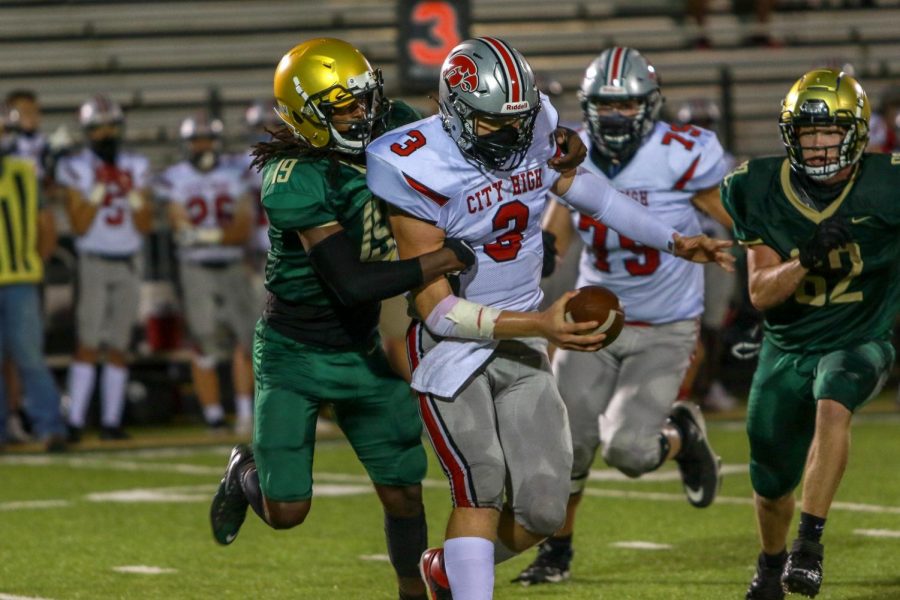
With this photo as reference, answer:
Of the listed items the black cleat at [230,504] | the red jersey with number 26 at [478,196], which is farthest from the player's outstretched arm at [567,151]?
the black cleat at [230,504]

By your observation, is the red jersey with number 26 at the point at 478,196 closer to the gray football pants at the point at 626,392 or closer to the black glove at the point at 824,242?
the black glove at the point at 824,242

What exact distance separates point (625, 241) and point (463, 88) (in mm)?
1655

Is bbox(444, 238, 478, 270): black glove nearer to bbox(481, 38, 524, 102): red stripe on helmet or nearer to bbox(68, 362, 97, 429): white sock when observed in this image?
bbox(481, 38, 524, 102): red stripe on helmet

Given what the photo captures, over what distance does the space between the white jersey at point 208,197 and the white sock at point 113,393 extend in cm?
81

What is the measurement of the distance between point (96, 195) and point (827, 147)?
5.95 meters

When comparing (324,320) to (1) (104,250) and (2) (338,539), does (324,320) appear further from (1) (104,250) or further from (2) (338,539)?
(1) (104,250)

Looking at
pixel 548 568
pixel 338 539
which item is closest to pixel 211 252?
pixel 338 539

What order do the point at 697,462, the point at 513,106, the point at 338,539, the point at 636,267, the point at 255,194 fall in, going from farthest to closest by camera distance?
the point at 255,194 → the point at 338,539 → the point at 697,462 → the point at 636,267 → the point at 513,106

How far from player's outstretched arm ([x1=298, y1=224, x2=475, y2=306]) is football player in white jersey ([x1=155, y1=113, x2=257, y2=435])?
5.65 m

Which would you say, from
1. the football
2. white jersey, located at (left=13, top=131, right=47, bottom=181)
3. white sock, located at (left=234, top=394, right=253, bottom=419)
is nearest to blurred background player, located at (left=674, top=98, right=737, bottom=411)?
white sock, located at (left=234, top=394, right=253, bottom=419)

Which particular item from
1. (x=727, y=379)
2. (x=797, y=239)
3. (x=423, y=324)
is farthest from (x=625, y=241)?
(x=727, y=379)

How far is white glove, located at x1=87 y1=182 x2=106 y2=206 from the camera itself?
980 cm

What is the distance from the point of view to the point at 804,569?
4457 millimetres

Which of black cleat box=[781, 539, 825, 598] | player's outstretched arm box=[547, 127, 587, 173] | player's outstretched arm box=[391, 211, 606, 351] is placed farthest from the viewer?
player's outstretched arm box=[547, 127, 587, 173]
